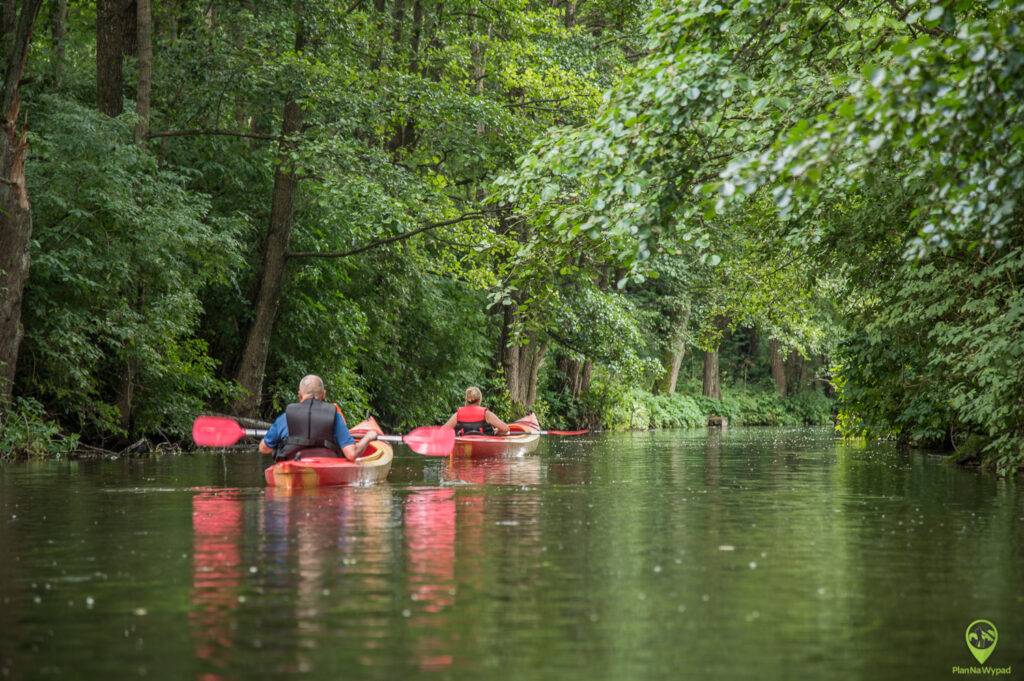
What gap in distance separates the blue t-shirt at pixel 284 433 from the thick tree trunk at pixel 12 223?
6.12m

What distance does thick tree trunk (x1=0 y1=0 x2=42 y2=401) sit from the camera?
18.9 metres

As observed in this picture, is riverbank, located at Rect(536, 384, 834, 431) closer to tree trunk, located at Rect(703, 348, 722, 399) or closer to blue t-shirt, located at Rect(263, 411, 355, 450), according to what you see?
tree trunk, located at Rect(703, 348, 722, 399)

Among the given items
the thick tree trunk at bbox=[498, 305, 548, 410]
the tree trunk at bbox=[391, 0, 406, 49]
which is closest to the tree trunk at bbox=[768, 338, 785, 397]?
the thick tree trunk at bbox=[498, 305, 548, 410]

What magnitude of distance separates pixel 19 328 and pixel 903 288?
12.6 meters

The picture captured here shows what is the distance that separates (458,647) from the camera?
5859mm

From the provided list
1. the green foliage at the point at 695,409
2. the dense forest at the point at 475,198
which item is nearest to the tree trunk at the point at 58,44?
the dense forest at the point at 475,198

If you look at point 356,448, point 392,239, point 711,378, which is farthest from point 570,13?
point 356,448

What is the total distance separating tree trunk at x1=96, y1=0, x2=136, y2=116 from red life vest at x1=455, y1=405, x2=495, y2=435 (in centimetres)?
826

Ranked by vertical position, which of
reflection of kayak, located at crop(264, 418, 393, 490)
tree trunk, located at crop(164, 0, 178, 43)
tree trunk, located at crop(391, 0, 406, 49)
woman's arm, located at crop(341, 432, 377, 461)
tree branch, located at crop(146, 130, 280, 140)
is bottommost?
reflection of kayak, located at crop(264, 418, 393, 490)

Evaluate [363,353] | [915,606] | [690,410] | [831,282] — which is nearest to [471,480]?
[915,606]

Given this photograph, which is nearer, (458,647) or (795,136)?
(458,647)

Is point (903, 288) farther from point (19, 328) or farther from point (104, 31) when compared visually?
point (104, 31)

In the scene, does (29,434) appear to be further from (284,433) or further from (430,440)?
(284,433)

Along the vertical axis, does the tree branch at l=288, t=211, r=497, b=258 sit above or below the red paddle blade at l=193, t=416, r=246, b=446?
above
